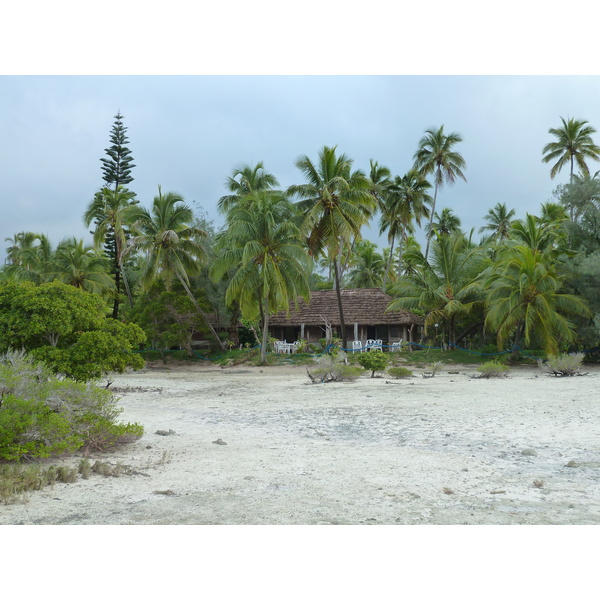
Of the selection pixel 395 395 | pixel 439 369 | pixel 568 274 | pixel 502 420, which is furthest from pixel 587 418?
pixel 568 274

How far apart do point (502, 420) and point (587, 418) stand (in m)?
1.34

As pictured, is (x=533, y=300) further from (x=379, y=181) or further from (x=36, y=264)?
(x=36, y=264)

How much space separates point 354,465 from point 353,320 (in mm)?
22473

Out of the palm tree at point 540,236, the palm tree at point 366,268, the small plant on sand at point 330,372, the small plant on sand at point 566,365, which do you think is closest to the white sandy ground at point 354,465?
the small plant on sand at point 330,372

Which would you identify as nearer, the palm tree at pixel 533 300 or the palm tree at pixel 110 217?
the palm tree at pixel 533 300

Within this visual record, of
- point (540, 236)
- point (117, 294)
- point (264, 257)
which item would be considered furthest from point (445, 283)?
point (117, 294)

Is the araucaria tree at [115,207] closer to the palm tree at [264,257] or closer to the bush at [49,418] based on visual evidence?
the palm tree at [264,257]

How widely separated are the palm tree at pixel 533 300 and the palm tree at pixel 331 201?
21.2 feet

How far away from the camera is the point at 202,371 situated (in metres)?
24.0

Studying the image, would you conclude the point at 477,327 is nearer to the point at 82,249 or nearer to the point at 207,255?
the point at 207,255

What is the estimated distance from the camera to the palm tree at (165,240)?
25781 mm

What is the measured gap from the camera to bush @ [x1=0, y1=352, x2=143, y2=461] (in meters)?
5.79

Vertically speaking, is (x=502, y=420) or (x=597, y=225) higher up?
(x=597, y=225)

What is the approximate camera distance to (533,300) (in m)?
19.9
